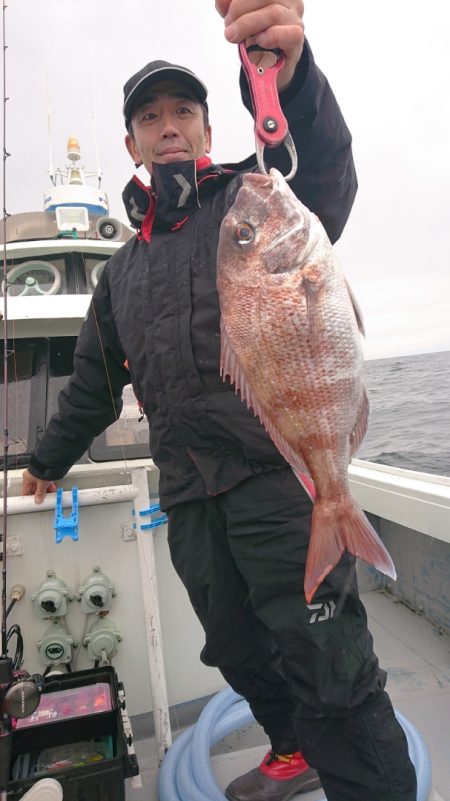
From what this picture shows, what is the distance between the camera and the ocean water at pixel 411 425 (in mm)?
8078

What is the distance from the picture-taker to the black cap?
6.34 feet

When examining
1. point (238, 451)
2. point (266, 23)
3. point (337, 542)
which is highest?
point (266, 23)

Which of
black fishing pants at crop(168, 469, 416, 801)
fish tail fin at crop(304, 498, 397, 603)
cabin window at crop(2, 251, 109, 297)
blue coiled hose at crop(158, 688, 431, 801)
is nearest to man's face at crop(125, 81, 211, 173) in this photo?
black fishing pants at crop(168, 469, 416, 801)

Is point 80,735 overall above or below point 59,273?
below

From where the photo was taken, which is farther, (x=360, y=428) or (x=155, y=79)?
(x=155, y=79)

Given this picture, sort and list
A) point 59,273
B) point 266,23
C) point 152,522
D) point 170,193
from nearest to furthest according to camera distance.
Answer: point 266,23 → point 170,193 → point 152,522 → point 59,273

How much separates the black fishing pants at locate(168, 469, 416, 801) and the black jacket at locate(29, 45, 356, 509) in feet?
0.45

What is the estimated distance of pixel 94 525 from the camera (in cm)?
309

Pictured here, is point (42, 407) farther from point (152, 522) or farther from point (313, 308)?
point (313, 308)

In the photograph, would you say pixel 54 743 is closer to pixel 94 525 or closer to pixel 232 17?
pixel 94 525

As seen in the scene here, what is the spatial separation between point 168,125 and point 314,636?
188 cm

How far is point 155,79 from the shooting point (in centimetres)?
194

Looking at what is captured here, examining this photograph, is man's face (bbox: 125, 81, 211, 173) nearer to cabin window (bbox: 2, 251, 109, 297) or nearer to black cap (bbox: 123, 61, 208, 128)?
black cap (bbox: 123, 61, 208, 128)

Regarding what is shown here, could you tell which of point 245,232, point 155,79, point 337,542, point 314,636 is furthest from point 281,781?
point 155,79
